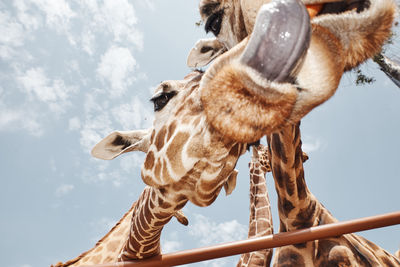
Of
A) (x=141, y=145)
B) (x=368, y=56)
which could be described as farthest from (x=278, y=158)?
(x=368, y=56)

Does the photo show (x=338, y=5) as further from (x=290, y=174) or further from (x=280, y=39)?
(x=290, y=174)

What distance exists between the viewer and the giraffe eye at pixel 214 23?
5.73ft

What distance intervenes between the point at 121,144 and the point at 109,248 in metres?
2.07

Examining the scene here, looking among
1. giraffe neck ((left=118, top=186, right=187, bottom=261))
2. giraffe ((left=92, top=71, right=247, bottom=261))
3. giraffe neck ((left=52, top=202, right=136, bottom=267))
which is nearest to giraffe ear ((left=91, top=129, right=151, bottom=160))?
giraffe ((left=92, top=71, right=247, bottom=261))

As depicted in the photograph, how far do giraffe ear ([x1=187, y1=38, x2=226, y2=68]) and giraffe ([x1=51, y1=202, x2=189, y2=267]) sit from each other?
1938mm

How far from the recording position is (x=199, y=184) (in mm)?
1647

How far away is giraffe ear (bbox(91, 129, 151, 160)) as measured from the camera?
2.50 meters

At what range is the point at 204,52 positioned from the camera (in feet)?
8.87

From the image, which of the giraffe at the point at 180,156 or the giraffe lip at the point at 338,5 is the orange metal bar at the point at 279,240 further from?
the giraffe lip at the point at 338,5

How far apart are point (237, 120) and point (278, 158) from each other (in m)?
1.68

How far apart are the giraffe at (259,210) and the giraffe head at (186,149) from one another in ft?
6.75

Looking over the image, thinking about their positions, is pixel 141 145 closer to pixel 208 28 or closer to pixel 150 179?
pixel 150 179

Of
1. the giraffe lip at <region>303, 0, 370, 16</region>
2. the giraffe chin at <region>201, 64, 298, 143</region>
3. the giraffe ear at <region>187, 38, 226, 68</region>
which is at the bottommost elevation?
the giraffe chin at <region>201, 64, 298, 143</region>

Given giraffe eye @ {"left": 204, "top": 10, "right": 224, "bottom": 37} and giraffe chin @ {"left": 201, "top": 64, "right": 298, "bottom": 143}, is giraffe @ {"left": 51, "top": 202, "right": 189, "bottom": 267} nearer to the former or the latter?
giraffe eye @ {"left": 204, "top": 10, "right": 224, "bottom": 37}
